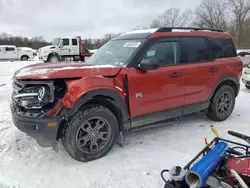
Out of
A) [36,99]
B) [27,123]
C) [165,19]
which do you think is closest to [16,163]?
[27,123]

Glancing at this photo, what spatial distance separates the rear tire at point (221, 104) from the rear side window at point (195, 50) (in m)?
0.76

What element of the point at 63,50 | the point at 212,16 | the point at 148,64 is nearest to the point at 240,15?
the point at 212,16

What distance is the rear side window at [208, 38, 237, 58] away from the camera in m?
4.68

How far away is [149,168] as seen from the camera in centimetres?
311

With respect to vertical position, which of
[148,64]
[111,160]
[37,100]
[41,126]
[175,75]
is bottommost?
[111,160]

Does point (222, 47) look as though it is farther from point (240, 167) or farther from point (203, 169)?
point (203, 169)

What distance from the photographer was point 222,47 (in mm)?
4816

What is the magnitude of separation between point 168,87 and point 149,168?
1.38 metres

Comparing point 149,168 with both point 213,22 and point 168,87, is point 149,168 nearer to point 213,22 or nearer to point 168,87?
point 168,87

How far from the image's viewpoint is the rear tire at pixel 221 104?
15.6ft

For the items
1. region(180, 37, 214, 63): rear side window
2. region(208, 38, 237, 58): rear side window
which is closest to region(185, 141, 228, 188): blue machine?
region(180, 37, 214, 63): rear side window

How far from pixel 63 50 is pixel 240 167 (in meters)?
17.3

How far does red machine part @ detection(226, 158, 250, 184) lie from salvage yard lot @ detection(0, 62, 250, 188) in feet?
2.65

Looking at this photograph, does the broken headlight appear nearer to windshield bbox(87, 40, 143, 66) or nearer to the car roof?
windshield bbox(87, 40, 143, 66)
